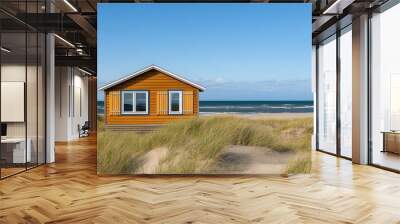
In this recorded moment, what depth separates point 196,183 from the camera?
622 cm

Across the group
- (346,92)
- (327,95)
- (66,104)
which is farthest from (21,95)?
(66,104)

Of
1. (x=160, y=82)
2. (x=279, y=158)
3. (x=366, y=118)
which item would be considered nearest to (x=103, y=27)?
(x=160, y=82)

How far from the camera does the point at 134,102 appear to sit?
690 centimetres

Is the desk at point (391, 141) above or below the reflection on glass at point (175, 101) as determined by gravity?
below

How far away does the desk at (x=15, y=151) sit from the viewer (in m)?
6.57

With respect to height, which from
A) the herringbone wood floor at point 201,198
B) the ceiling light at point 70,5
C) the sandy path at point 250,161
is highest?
the ceiling light at point 70,5

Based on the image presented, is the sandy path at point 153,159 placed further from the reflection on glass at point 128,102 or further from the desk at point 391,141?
the desk at point 391,141

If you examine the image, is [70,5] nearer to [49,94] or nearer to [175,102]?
[49,94]

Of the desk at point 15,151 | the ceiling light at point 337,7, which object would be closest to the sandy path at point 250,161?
the ceiling light at point 337,7

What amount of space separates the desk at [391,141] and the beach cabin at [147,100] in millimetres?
3463

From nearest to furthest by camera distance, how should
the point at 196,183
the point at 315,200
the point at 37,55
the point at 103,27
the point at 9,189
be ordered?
the point at 315,200
the point at 9,189
the point at 196,183
the point at 103,27
the point at 37,55

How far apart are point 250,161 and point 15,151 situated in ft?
12.8

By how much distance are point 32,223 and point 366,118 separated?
6547 mm

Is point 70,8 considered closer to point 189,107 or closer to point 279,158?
point 189,107
